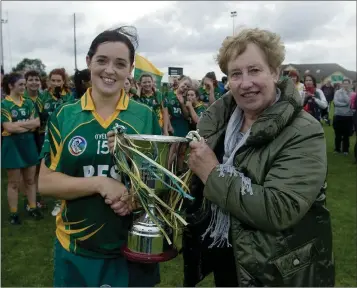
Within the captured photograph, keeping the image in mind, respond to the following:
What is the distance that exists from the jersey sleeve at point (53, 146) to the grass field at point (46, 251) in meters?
2.49

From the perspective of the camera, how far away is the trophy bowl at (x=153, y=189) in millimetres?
1726

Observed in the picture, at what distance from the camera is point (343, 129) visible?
1073cm

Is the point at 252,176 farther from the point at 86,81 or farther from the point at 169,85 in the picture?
the point at 169,85

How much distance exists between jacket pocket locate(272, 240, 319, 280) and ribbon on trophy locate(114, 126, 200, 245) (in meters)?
0.42

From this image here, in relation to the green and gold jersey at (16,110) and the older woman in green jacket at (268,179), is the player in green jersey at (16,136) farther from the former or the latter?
the older woman in green jacket at (268,179)

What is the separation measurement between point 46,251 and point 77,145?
3.37m

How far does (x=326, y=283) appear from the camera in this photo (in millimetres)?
1781

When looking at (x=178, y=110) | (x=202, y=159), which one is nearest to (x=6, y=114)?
(x=178, y=110)

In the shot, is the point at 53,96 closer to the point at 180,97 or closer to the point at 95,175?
the point at 180,97

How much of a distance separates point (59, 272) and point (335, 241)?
154 inches

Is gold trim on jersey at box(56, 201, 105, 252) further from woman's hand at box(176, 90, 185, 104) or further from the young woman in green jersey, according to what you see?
woman's hand at box(176, 90, 185, 104)

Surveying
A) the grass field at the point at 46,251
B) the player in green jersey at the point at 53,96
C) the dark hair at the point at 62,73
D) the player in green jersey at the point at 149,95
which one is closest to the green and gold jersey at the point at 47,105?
the player in green jersey at the point at 53,96

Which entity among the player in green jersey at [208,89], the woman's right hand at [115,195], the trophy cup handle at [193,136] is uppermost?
the player in green jersey at [208,89]

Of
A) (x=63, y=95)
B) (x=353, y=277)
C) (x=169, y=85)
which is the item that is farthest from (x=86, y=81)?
(x=169, y=85)
